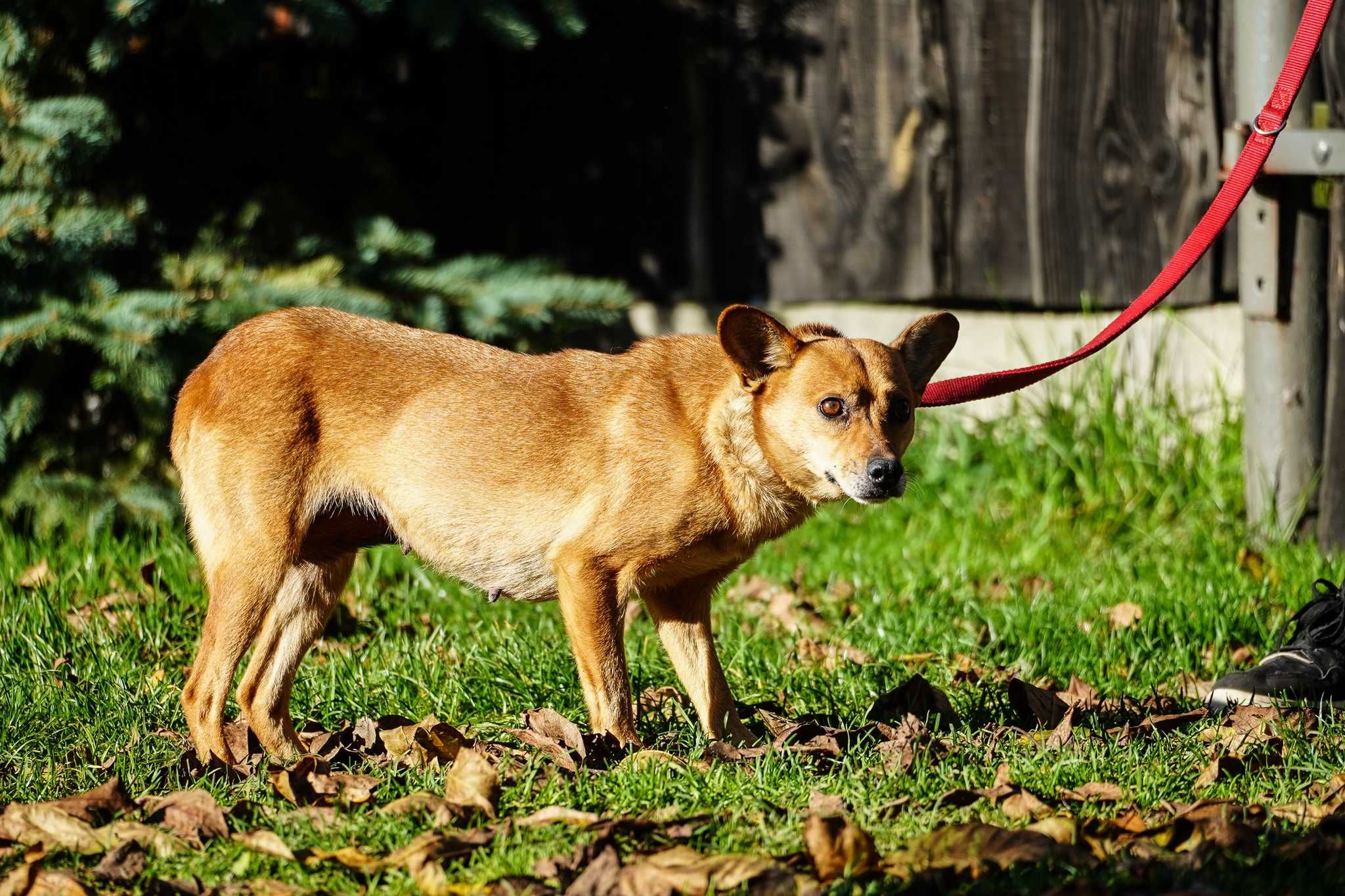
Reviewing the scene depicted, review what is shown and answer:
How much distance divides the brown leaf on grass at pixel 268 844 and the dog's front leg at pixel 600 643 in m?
1.01

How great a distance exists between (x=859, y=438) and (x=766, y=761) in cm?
91

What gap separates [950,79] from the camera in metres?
6.97

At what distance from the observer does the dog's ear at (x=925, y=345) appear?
412 centimetres

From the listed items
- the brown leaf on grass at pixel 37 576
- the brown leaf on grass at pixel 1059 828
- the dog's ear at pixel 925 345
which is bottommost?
the brown leaf on grass at pixel 1059 828

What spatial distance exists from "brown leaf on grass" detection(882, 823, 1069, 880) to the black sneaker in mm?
1530

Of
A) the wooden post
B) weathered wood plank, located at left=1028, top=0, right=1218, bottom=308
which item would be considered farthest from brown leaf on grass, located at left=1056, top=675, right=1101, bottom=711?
weathered wood plank, located at left=1028, top=0, right=1218, bottom=308

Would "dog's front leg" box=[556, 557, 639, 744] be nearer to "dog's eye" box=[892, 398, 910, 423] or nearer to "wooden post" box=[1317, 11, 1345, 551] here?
"dog's eye" box=[892, 398, 910, 423]

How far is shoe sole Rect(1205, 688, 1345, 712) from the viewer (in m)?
4.15

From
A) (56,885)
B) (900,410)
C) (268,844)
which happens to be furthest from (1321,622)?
(56,885)

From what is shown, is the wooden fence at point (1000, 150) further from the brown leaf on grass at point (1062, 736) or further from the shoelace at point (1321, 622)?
the brown leaf on grass at point (1062, 736)

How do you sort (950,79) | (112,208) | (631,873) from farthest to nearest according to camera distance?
(950,79) < (112,208) < (631,873)

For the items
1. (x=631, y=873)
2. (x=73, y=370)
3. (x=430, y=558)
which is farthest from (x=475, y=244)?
(x=631, y=873)

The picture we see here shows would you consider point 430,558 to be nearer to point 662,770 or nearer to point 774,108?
point 662,770

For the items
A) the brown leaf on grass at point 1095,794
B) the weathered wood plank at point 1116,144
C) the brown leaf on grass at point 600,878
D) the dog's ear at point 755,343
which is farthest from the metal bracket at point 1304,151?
the brown leaf on grass at point 600,878
